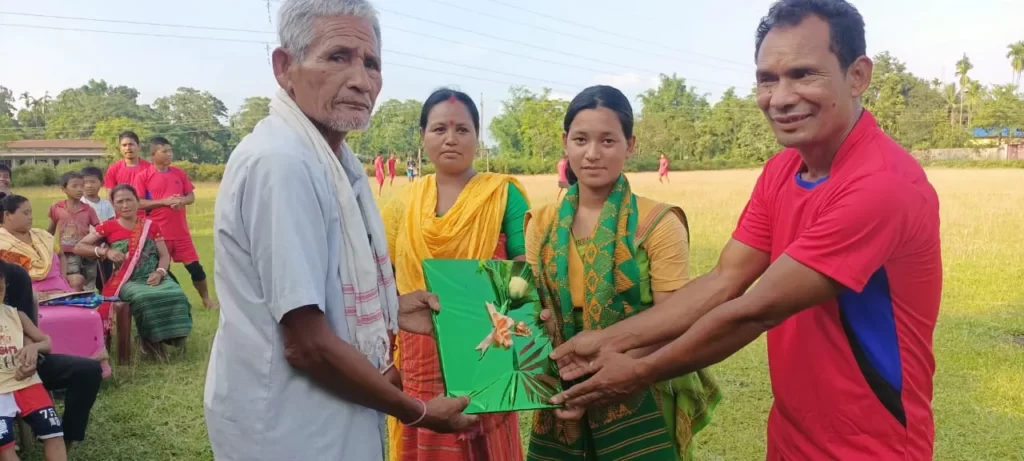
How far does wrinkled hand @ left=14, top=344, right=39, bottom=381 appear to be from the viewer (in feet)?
13.0

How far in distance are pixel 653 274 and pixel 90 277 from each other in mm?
6907

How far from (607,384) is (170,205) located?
7395mm

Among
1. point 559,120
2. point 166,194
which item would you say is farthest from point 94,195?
point 559,120

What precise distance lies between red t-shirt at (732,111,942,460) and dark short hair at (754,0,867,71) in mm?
187

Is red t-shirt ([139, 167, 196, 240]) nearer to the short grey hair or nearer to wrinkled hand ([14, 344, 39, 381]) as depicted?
wrinkled hand ([14, 344, 39, 381])

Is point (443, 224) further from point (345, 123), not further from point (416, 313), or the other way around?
point (345, 123)

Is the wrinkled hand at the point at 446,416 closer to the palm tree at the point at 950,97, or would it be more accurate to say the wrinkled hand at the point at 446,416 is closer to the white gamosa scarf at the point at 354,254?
the white gamosa scarf at the point at 354,254

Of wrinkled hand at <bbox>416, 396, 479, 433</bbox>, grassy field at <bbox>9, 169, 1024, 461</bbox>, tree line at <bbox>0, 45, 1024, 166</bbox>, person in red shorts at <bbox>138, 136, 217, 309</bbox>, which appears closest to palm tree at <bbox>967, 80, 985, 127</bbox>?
tree line at <bbox>0, 45, 1024, 166</bbox>

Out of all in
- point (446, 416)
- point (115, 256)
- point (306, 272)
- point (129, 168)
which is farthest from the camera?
point (129, 168)

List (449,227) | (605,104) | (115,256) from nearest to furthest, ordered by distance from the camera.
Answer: (605,104)
(449,227)
(115,256)

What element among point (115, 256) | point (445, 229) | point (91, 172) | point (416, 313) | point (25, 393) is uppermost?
point (91, 172)

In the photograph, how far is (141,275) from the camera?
6.92 meters

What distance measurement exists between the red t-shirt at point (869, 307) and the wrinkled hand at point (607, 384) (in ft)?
1.82

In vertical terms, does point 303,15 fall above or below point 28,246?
above
